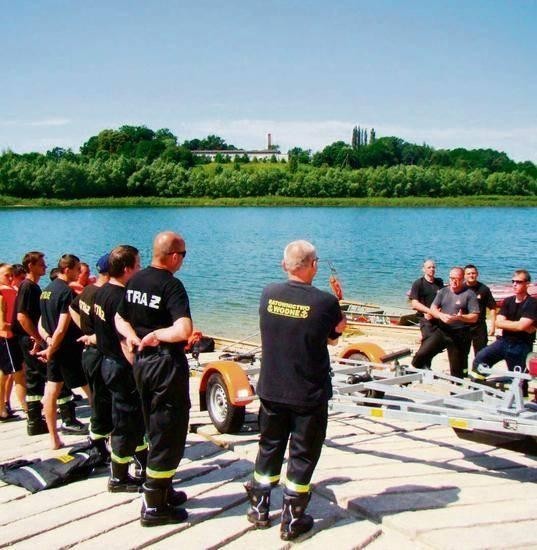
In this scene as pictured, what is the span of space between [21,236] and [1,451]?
160 feet

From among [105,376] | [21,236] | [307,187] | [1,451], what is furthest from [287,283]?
[307,187]

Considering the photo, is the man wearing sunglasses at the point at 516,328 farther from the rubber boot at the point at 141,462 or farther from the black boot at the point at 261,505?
the rubber boot at the point at 141,462

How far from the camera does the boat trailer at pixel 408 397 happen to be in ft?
16.7

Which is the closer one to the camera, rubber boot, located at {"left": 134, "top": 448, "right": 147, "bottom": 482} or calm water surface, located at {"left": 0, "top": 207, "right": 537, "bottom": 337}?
rubber boot, located at {"left": 134, "top": 448, "right": 147, "bottom": 482}

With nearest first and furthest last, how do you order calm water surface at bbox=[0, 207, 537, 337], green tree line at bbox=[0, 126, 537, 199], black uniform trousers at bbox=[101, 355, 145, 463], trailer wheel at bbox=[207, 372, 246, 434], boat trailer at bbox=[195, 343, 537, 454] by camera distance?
black uniform trousers at bbox=[101, 355, 145, 463] < boat trailer at bbox=[195, 343, 537, 454] < trailer wheel at bbox=[207, 372, 246, 434] < calm water surface at bbox=[0, 207, 537, 337] < green tree line at bbox=[0, 126, 537, 199]

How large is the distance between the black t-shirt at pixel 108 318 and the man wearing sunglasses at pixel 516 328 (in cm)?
409

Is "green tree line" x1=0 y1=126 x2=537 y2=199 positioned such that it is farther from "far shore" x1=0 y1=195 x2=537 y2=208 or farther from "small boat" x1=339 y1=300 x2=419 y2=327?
"small boat" x1=339 y1=300 x2=419 y2=327

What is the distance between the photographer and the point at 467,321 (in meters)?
8.12

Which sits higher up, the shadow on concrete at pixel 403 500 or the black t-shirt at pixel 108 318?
the black t-shirt at pixel 108 318

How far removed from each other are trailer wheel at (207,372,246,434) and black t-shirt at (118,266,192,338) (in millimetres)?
2215

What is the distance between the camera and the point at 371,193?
99.9 metres

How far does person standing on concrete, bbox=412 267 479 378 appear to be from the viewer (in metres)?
8.15

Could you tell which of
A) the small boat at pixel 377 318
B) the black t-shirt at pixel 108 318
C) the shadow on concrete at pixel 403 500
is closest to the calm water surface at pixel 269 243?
the small boat at pixel 377 318

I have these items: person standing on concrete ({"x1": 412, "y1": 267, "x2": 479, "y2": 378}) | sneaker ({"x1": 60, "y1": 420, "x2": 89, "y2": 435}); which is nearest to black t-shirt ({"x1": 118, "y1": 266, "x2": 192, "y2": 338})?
sneaker ({"x1": 60, "y1": 420, "x2": 89, "y2": 435})
